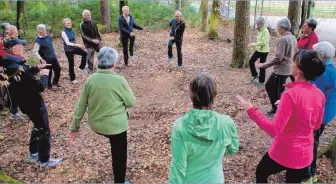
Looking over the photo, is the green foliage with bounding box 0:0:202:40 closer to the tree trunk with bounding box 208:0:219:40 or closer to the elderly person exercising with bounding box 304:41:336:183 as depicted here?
the tree trunk with bounding box 208:0:219:40

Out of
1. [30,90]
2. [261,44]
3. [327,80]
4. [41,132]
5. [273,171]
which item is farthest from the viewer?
[261,44]

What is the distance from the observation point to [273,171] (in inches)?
124

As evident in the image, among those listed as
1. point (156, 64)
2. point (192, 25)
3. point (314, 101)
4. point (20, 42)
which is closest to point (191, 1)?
point (192, 25)

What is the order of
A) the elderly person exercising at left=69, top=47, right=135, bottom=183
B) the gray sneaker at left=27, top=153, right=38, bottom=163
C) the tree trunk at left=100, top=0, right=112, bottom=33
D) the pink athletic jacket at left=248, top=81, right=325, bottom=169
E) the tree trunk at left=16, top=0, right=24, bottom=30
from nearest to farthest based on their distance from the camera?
the pink athletic jacket at left=248, top=81, right=325, bottom=169 < the elderly person exercising at left=69, top=47, right=135, bottom=183 < the gray sneaker at left=27, top=153, right=38, bottom=163 < the tree trunk at left=16, top=0, right=24, bottom=30 < the tree trunk at left=100, top=0, right=112, bottom=33

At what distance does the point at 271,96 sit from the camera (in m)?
6.14

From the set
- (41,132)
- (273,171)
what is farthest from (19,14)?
(273,171)

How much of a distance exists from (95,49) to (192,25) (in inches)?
392

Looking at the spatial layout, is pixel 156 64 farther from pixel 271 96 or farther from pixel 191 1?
pixel 191 1

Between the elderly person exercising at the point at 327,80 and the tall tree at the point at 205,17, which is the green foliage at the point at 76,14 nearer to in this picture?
the tall tree at the point at 205,17

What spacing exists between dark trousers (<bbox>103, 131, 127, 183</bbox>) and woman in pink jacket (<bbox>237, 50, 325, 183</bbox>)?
1.73 meters

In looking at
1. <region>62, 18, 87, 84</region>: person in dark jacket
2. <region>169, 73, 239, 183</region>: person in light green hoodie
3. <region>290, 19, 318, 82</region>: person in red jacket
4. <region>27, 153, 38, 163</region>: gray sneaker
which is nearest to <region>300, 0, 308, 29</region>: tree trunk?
<region>290, 19, 318, 82</region>: person in red jacket

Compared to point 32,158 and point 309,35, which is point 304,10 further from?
point 32,158

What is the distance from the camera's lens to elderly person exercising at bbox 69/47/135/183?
3.62 meters

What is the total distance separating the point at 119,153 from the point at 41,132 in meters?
1.50
